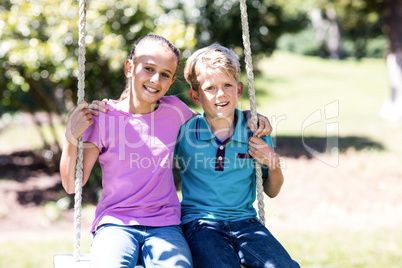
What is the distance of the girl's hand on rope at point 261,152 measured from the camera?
106 inches

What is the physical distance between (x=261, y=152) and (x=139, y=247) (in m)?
0.86

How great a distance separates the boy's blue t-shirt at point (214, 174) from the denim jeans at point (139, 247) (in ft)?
0.79

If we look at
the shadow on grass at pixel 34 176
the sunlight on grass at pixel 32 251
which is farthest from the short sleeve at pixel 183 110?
the shadow on grass at pixel 34 176

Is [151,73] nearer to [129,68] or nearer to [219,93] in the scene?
[129,68]

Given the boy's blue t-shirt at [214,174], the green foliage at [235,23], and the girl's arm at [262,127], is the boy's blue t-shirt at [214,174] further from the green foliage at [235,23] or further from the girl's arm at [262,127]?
the green foliage at [235,23]

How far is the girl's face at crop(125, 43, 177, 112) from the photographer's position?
8.75 ft

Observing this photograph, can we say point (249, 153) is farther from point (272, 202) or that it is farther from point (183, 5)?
point (183, 5)

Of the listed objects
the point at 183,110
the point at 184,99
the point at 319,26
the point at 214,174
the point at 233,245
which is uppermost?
the point at 319,26

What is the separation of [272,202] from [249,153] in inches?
189

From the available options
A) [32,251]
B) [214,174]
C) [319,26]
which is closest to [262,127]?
[214,174]

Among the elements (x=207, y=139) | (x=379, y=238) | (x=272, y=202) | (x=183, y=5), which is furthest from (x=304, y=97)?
(x=207, y=139)

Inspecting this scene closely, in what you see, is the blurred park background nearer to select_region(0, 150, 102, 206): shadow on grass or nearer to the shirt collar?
select_region(0, 150, 102, 206): shadow on grass

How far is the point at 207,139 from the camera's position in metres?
2.81

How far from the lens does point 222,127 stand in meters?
2.89
